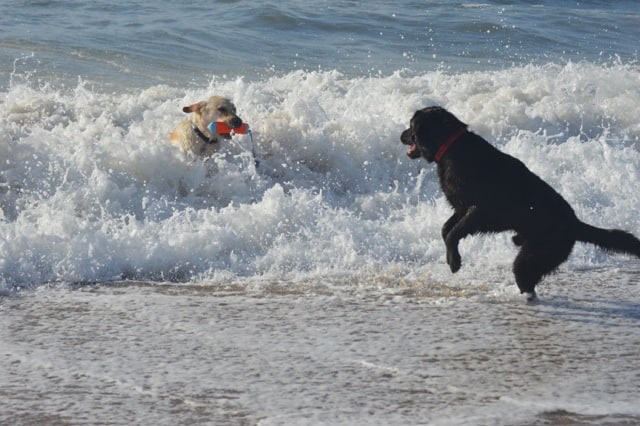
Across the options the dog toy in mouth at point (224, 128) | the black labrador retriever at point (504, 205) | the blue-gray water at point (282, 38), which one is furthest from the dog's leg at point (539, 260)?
the blue-gray water at point (282, 38)

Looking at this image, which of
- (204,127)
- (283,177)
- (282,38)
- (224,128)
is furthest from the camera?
(282,38)

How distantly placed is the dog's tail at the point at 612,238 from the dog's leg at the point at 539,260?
10 cm

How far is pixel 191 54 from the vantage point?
1611 centimetres

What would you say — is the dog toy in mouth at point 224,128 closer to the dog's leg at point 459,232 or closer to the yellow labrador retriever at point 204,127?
the yellow labrador retriever at point 204,127

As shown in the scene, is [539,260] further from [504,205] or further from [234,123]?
[234,123]

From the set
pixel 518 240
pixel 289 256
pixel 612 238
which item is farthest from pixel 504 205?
pixel 289 256

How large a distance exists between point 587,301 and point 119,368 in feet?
9.81

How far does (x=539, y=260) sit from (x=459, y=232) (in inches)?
20.2

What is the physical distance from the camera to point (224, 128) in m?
10.1

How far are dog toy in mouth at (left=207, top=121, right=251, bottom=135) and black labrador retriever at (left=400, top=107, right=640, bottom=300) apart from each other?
360 cm

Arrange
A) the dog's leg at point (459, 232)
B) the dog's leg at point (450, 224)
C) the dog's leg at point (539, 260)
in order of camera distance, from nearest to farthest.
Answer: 1. the dog's leg at point (539, 260)
2. the dog's leg at point (459, 232)
3. the dog's leg at point (450, 224)

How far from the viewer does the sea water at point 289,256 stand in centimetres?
496

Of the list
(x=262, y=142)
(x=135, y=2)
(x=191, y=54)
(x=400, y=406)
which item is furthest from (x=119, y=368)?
(x=135, y=2)

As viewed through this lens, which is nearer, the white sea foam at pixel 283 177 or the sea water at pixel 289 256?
the sea water at pixel 289 256
